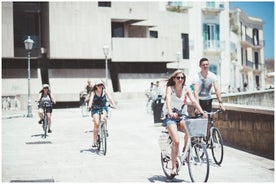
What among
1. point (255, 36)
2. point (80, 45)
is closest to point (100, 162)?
point (80, 45)

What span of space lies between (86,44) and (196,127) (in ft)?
97.1

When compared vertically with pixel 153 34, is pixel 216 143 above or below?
below

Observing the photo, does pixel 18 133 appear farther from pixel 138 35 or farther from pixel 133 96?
pixel 138 35

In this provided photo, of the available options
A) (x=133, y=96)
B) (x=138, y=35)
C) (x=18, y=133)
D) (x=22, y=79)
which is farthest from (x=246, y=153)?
(x=138, y=35)

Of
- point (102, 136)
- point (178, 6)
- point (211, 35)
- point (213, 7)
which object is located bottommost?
point (102, 136)

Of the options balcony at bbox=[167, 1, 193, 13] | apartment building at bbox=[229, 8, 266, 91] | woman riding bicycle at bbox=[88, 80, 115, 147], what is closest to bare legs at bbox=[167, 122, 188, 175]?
woman riding bicycle at bbox=[88, 80, 115, 147]

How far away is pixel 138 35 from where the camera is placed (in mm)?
40719

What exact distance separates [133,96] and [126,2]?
7.79 metres

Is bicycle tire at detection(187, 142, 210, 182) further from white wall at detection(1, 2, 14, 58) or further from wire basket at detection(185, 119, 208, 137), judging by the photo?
white wall at detection(1, 2, 14, 58)

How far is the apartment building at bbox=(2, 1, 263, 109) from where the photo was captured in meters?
34.4

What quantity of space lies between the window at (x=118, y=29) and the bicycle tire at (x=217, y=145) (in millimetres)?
31752

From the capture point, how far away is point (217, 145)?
26.5ft

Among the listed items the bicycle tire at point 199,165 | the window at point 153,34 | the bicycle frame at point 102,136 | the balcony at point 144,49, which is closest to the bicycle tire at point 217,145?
the bicycle tire at point 199,165

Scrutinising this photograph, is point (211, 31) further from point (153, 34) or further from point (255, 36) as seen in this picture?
point (255, 36)
